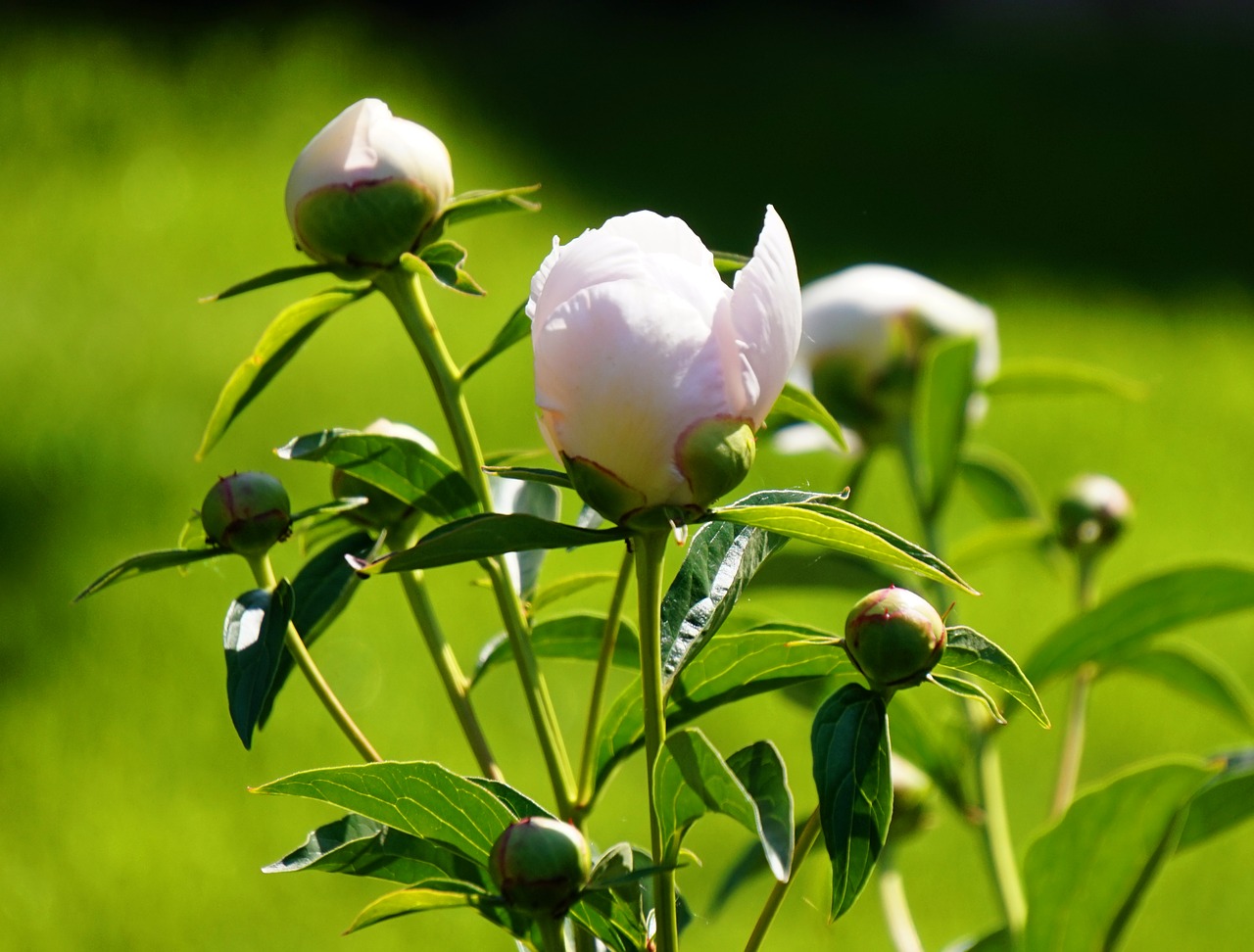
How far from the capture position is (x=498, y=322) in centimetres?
292

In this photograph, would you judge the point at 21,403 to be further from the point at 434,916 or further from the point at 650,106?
the point at 650,106

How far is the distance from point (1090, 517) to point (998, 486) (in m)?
0.06

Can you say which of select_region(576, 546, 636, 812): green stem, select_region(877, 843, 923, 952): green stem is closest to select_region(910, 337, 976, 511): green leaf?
select_region(877, 843, 923, 952): green stem

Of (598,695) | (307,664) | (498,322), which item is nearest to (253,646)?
(307,664)

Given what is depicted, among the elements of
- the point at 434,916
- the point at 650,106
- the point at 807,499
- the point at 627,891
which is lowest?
the point at 434,916

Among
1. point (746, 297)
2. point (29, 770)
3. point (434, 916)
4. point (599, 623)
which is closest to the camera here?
point (746, 297)

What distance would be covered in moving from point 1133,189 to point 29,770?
3.11 meters

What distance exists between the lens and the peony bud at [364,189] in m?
0.47

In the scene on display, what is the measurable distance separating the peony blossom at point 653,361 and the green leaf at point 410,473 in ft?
0.29

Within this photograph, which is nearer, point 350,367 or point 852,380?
point 852,380

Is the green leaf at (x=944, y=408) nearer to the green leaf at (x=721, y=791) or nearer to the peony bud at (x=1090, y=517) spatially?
the peony bud at (x=1090, y=517)

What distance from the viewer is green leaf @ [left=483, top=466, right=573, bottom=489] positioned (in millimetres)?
383

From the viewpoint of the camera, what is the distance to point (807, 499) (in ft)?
1.33

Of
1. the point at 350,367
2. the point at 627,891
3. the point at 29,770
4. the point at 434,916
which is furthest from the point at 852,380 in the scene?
the point at 350,367
